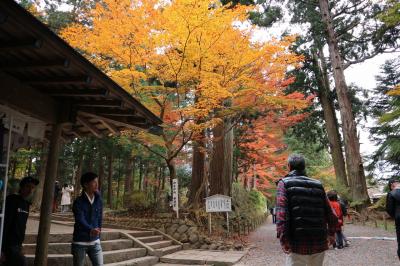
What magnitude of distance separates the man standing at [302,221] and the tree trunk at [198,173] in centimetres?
866

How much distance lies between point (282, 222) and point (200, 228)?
8181mm

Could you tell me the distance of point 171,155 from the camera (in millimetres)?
10797

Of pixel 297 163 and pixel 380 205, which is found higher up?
pixel 297 163

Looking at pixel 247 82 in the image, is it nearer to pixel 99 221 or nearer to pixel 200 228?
pixel 200 228

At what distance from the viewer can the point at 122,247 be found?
7859 mm

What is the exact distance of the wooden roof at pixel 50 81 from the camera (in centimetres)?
327

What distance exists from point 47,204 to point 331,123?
1808 cm

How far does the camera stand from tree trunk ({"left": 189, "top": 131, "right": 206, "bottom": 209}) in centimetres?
1223

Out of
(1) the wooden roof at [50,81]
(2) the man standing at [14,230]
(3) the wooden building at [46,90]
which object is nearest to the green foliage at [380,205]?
(3) the wooden building at [46,90]

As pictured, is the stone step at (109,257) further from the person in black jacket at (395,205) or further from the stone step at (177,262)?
the person in black jacket at (395,205)

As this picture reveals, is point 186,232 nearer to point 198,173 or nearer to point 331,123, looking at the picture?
point 198,173

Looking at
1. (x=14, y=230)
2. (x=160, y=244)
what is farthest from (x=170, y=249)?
(x=14, y=230)

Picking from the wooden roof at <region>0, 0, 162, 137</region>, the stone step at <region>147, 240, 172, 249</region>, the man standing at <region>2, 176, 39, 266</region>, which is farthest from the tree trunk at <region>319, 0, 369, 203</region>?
the man standing at <region>2, 176, 39, 266</region>

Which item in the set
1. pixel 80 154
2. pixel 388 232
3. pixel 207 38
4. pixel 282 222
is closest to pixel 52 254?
pixel 282 222
